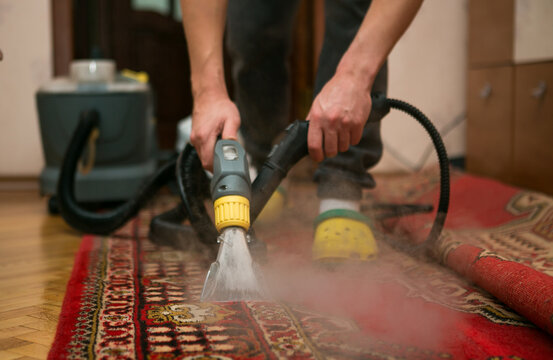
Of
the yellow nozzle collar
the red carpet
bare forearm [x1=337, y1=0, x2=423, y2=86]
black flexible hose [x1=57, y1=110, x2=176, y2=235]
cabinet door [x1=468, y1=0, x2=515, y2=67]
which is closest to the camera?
the red carpet

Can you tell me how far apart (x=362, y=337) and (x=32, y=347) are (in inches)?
13.0

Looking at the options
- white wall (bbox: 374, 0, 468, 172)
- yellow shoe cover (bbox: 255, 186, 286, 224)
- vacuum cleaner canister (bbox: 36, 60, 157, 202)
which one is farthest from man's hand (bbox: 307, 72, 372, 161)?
white wall (bbox: 374, 0, 468, 172)

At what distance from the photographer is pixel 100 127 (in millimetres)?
1443

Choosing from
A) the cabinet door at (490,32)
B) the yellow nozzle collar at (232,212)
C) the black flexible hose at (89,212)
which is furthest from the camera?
the cabinet door at (490,32)

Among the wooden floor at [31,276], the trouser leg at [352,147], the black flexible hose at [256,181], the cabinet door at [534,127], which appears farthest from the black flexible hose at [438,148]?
the cabinet door at [534,127]

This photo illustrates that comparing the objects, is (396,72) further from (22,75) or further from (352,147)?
(22,75)

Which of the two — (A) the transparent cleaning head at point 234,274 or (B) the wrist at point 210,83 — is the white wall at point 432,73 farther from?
(A) the transparent cleaning head at point 234,274

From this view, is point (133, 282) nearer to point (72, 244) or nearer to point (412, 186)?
point (72, 244)

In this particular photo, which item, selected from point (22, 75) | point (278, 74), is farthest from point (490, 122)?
point (22, 75)

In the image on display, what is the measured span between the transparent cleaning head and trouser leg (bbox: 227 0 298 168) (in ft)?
1.90

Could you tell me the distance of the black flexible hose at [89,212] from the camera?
1.05 meters

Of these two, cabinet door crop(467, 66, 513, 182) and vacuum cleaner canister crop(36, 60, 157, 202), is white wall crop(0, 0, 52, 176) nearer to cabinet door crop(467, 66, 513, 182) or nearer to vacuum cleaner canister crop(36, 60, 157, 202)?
vacuum cleaner canister crop(36, 60, 157, 202)

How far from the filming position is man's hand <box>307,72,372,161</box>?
2.31 feet

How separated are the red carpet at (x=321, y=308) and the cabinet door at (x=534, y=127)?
58cm
